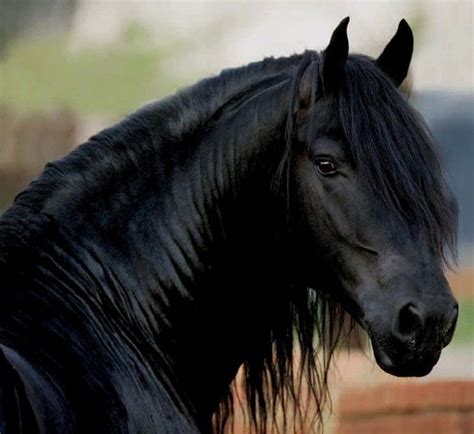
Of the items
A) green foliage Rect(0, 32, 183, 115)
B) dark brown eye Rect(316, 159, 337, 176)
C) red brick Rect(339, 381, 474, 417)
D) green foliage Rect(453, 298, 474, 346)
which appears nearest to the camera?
dark brown eye Rect(316, 159, 337, 176)

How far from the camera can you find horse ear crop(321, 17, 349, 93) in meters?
4.12

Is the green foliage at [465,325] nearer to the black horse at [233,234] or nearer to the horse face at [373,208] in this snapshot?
the black horse at [233,234]

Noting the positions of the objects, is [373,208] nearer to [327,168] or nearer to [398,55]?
[327,168]

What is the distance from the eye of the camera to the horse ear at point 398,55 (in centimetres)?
435

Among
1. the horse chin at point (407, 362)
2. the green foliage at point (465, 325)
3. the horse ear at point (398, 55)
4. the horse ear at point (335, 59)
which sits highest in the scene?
the green foliage at point (465, 325)

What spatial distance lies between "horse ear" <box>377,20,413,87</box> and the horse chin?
872 millimetres

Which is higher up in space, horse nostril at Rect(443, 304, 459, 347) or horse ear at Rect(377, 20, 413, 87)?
horse ear at Rect(377, 20, 413, 87)

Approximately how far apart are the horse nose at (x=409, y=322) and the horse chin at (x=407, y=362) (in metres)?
0.05

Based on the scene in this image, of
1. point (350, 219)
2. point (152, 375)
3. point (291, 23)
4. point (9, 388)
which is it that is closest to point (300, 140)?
point (350, 219)

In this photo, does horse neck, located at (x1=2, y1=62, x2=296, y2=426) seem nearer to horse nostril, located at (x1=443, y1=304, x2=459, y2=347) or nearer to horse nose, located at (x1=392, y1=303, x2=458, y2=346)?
horse nose, located at (x1=392, y1=303, x2=458, y2=346)

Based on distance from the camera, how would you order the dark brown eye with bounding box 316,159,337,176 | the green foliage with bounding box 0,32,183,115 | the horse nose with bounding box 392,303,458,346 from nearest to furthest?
the horse nose with bounding box 392,303,458,346
the dark brown eye with bounding box 316,159,337,176
the green foliage with bounding box 0,32,183,115

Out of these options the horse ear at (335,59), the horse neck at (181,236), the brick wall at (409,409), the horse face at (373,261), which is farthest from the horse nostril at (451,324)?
the brick wall at (409,409)

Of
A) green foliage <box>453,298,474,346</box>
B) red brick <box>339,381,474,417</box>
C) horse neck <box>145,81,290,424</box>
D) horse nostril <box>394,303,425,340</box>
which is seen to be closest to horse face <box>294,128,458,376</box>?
horse nostril <box>394,303,425,340</box>

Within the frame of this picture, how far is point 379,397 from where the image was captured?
8195 mm
